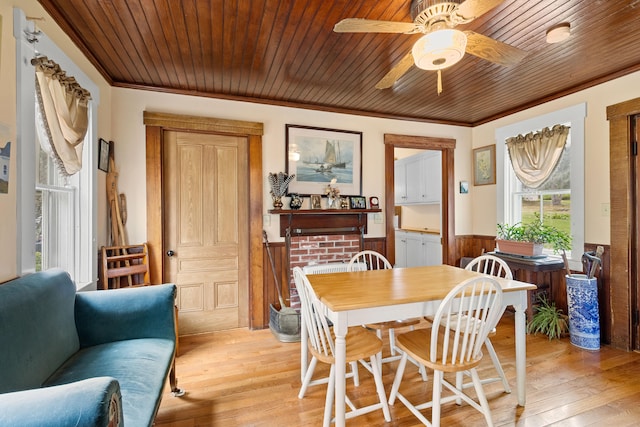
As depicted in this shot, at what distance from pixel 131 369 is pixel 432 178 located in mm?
4287

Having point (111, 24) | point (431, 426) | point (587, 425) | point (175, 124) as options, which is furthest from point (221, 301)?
point (587, 425)

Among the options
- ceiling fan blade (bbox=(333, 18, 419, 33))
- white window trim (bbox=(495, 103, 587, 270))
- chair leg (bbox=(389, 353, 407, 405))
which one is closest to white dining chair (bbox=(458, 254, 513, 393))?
chair leg (bbox=(389, 353, 407, 405))

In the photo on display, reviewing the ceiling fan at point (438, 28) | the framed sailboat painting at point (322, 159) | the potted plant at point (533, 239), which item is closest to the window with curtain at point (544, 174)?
the potted plant at point (533, 239)

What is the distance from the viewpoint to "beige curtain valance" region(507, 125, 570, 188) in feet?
10.5

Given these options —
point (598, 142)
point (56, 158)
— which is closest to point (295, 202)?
point (56, 158)

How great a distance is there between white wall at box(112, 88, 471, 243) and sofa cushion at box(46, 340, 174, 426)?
58.6 inches

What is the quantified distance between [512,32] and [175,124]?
9.48ft

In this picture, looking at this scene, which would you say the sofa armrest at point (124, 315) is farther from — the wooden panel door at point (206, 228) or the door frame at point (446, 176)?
the door frame at point (446, 176)

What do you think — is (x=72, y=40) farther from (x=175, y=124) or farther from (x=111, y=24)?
(x=175, y=124)

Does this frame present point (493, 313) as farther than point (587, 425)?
No

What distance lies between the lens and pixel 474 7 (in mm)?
1461

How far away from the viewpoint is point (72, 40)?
210 centimetres

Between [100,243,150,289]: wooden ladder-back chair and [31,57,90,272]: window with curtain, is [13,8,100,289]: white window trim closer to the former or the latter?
[31,57,90,272]: window with curtain

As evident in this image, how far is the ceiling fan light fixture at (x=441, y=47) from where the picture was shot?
59.4 inches
